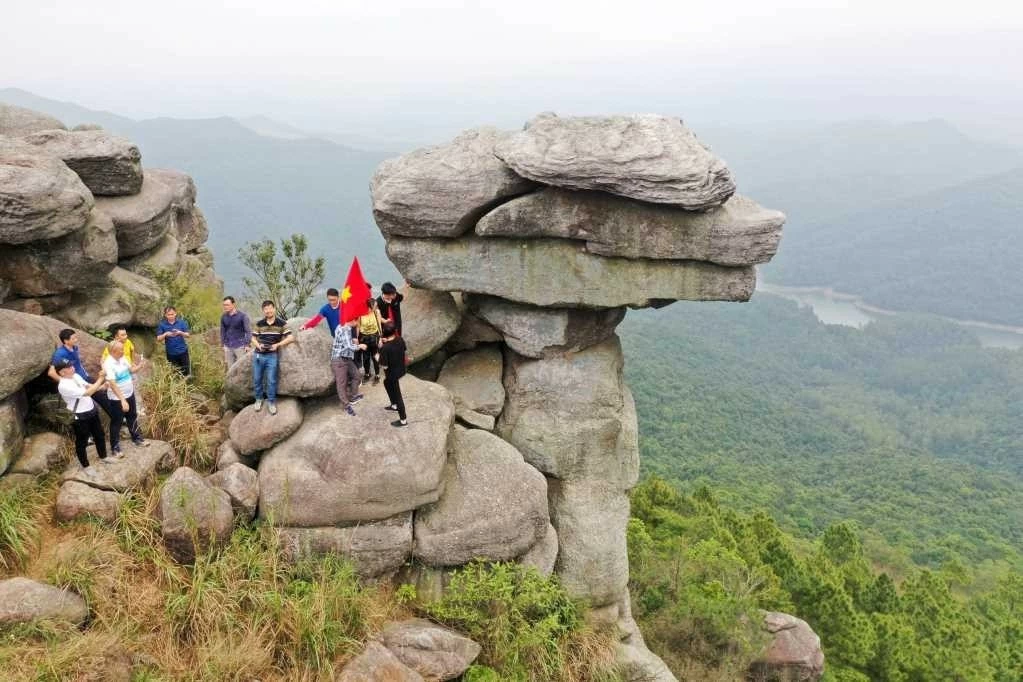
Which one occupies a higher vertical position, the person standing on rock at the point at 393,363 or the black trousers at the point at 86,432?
the person standing on rock at the point at 393,363

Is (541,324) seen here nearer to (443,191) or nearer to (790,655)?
(443,191)

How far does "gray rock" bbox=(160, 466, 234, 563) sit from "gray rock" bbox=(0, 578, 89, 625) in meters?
1.27

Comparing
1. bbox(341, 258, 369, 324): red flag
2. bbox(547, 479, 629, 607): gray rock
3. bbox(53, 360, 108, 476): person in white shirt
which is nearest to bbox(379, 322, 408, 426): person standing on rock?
bbox(341, 258, 369, 324): red flag

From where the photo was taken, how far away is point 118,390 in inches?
385

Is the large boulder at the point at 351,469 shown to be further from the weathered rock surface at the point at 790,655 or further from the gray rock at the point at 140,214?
the weathered rock surface at the point at 790,655

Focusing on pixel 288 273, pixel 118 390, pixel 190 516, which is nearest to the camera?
pixel 190 516

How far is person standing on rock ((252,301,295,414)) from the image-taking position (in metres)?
10.7

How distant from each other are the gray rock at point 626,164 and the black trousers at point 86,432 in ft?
24.0

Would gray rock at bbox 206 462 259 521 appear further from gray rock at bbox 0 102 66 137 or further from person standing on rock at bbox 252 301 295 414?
gray rock at bbox 0 102 66 137

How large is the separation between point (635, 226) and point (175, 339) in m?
8.23

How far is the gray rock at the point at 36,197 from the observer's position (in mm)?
10633

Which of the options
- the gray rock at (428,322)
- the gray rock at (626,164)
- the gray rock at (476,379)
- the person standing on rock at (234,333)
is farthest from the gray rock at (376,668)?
the gray rock at (626,164)

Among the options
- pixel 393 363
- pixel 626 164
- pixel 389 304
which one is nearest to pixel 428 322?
pixel 389 304

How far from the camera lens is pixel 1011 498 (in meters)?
80.7
